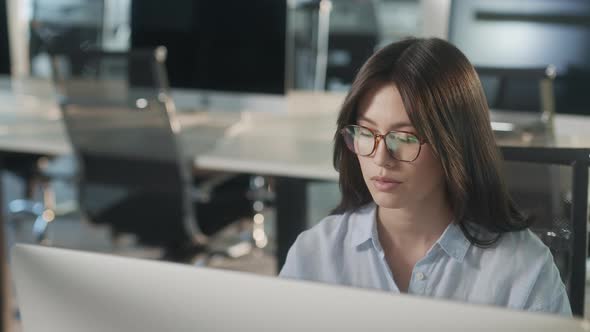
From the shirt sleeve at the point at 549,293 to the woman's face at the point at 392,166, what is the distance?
165 mm

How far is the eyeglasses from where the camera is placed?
2.92 ft

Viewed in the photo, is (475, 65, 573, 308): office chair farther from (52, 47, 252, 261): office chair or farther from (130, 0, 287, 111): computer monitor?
(130, 0, 287, 111): computer monitor

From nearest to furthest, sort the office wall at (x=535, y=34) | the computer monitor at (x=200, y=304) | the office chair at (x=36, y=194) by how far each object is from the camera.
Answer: the computer monitor at (x=200, y=304) < the office wall at (x=535, y=34) < the office chair at (x=36, y=194)

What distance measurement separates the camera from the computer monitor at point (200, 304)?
0.49 metres

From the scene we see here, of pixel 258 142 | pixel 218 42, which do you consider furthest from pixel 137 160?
pixel 218 42

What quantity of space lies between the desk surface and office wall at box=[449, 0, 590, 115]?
0.44 ft

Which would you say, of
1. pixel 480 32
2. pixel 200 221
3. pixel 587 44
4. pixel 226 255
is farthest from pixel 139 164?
pixel 587 44

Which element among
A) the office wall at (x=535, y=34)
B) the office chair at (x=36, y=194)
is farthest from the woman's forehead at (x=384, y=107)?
the office chair at (x=36, y=194)

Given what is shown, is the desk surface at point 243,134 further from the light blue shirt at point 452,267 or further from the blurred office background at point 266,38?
the light blue shirt at point 452,267

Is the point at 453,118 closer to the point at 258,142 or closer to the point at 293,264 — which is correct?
the point at 293,264

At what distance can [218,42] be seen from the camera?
8.41ft

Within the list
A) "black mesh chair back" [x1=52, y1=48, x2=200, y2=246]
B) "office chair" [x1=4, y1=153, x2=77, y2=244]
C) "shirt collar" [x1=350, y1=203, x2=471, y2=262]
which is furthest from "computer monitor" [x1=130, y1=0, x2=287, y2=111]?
"shirt collar" [x1=350, y1=203, x2=471, y2=262]

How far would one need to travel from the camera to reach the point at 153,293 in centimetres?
56

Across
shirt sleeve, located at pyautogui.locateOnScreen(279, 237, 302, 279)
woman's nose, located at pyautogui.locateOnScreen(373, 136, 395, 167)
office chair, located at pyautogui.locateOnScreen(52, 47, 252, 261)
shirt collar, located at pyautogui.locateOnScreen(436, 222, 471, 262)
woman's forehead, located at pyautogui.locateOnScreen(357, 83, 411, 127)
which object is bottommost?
office chair, located at pyautogui.locateOnScreen(52, 47, 252, 261)
